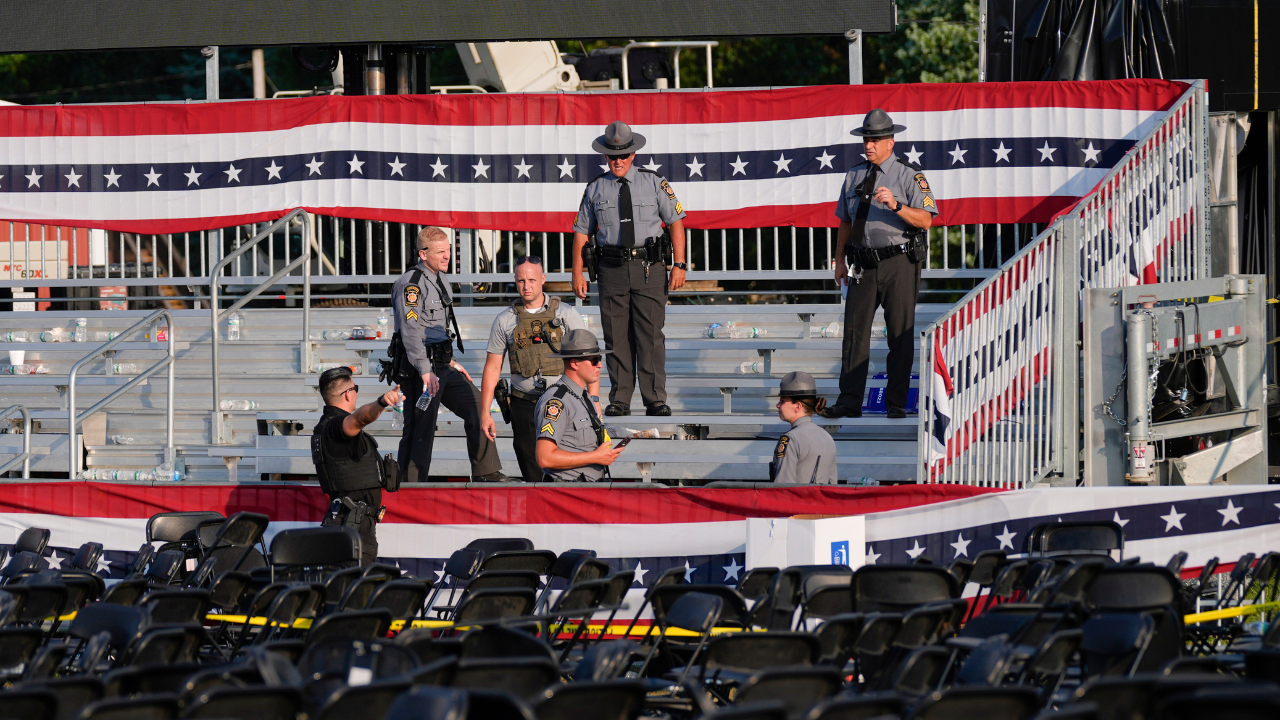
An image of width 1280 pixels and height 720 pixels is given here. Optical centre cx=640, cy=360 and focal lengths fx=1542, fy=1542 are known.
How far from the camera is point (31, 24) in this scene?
13.7m

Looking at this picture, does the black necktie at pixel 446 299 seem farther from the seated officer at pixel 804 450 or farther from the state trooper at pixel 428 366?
the seated officer at pixel 804 450

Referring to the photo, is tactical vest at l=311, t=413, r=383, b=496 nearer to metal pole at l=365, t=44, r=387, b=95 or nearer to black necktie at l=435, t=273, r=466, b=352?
black necktie at l=435, t=273, r=466, b=352

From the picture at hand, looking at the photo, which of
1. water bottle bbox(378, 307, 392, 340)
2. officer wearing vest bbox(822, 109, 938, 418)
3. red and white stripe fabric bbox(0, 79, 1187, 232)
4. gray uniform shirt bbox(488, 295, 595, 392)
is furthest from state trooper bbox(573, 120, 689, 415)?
water bottle bbox(378, 307, 392, 340)

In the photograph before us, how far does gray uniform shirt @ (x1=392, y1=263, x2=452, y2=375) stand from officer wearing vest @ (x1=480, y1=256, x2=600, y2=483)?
40 centimetres

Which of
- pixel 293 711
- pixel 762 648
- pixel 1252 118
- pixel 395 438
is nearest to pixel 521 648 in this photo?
pixel 762 648

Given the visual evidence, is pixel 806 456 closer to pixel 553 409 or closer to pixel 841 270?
pixel 553 409

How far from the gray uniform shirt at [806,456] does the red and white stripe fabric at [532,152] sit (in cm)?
393

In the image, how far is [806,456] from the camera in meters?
8.80

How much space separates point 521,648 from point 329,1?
349 inches

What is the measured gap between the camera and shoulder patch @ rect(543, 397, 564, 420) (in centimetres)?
841

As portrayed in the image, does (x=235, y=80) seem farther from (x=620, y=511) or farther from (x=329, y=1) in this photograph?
(x=620, y=511)

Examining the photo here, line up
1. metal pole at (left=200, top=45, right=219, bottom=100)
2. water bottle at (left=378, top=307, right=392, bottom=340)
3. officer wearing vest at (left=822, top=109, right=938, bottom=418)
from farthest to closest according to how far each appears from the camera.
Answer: metal pole at (left=200, top=45, right=219, bottom=100)
water bottle at (left=378, top=307, right=392, bottom=340)
officer wearing vest at (left=822, top=109, right=938, bottom=418)

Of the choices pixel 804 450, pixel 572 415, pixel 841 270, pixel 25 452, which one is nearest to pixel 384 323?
pixel 25 452

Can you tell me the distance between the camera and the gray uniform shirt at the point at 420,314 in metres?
9.52
